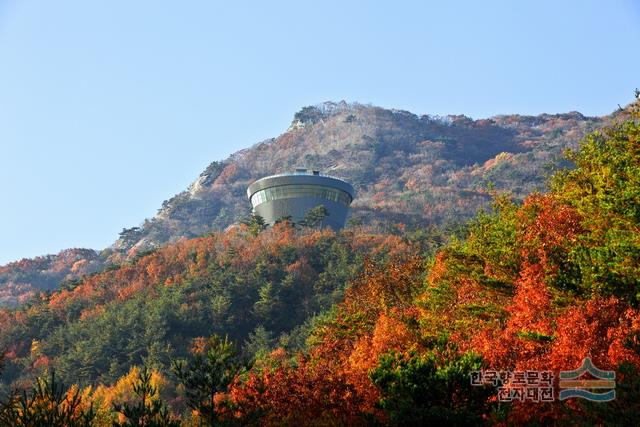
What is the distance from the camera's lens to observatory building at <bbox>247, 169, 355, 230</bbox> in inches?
4786

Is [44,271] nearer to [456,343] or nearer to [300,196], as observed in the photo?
[300,196]

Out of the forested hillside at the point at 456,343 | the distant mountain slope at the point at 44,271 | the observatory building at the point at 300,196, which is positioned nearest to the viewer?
the forested hillside at the point at 456,343

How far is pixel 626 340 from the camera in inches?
889

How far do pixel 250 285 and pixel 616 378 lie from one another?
67293 millimetres

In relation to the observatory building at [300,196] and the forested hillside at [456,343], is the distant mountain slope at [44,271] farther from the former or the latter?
the forested hillside at [456,343]

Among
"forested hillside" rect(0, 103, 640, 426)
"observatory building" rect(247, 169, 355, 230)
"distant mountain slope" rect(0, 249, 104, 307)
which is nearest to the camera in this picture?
"forested hillside" rect(0, 103, 640, 426)

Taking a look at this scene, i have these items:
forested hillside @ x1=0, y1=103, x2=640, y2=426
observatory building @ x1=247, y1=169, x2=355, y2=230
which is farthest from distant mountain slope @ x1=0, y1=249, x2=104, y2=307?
forested hillside @ x1=0, y1=103, x2=640, y2=426

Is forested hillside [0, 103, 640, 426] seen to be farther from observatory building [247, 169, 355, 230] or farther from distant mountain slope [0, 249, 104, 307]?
distant mountain slope [0, 249, 104, 307]

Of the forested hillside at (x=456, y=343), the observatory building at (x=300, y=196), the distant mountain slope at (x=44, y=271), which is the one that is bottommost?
the forested hillside at (x=456, y=343)

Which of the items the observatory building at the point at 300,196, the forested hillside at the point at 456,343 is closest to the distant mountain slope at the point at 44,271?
the observatory building at the point at 300,196

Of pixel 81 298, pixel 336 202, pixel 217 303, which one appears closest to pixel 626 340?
pixel 217 303

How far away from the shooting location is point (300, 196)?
12225 cm

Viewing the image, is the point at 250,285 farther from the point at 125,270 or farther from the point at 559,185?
the point at 559,185

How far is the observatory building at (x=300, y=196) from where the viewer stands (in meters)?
122
